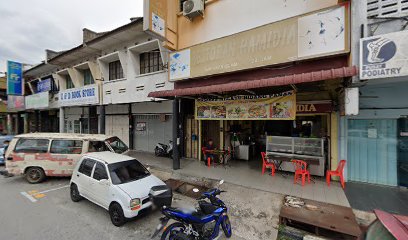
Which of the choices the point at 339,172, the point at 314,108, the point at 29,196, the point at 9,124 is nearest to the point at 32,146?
the point at 29,196

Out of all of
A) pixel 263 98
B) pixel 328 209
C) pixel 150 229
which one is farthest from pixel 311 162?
pixel 150 229

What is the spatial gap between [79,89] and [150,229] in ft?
43.2

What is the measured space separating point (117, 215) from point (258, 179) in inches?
195

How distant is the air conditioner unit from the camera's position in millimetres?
7668

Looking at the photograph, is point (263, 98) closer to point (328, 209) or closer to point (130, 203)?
point (328, 209)

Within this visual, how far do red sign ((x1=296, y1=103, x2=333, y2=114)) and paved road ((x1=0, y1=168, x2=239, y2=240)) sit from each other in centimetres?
561

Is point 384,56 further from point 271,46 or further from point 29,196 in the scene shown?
point 29,196

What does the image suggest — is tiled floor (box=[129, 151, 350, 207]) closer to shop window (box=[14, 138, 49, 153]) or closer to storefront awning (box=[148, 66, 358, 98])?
storefront awning (box=[148, 66, 358, 98])

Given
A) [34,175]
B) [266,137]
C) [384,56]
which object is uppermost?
[384,56]

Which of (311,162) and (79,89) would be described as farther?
(79,89)

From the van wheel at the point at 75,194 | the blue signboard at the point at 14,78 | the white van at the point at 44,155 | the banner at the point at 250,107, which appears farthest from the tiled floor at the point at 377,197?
the blue signboard at the point at 14,78

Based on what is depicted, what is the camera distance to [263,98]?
6.63 metres

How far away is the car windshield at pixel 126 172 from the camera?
4.91 metres

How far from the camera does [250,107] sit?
22.7ft
